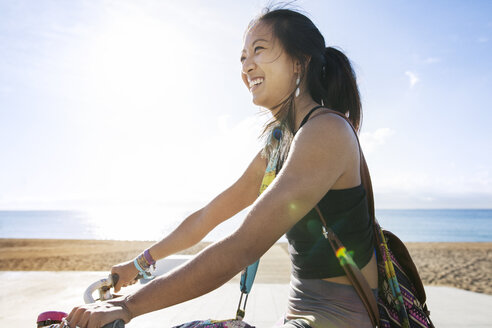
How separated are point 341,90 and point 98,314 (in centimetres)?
125

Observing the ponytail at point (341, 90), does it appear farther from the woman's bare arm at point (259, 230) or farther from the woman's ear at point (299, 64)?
the woman's bare arm at point (259, 230)

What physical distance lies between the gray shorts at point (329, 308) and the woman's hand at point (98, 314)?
561 millimetres

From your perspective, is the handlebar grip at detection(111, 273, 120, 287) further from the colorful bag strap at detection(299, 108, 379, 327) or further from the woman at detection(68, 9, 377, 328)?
the colorful bag strap at detection(299, 108, 379, 327)

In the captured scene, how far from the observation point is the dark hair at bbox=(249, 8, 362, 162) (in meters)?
1.45

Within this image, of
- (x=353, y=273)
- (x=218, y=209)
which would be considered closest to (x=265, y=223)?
(x=353, y=273)

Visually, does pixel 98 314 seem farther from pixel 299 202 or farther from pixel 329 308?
pixel 329 308

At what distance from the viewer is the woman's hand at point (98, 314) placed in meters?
0.85

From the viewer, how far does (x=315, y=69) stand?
145 cm

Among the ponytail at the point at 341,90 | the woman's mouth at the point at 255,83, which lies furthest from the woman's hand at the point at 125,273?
the ponytail at the point at 341,90

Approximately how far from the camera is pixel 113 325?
0.87m

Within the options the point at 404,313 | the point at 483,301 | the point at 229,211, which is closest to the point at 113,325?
the point at 404,313

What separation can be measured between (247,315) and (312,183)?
3.52 metres

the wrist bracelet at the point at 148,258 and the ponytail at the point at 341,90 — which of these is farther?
the wrist bracelet at the point at 148,258

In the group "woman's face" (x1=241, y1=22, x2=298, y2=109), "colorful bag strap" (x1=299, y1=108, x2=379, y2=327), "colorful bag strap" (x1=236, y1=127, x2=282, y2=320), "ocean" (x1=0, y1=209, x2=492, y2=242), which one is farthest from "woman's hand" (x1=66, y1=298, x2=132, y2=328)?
"ocean" (x1=0, y1=209, x2=492, y2=242)
